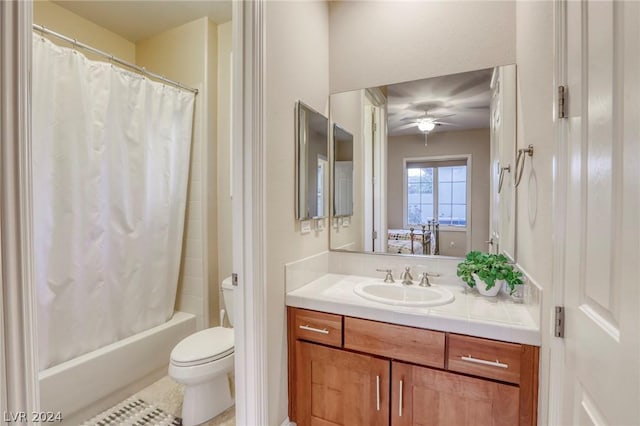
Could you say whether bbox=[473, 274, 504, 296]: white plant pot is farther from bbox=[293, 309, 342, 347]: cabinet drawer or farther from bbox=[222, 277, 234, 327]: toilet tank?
bbox=[222, 277, 234, 327]: toilet tank

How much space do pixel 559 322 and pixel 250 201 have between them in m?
1.21

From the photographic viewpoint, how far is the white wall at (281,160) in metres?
1.53

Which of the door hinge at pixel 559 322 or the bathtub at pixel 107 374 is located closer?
the door hinge at pixel 559 322

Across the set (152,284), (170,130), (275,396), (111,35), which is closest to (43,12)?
(111,35)

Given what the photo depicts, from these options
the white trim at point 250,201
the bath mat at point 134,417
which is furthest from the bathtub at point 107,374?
the white trim at point 250,201

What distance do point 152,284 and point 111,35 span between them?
206cm

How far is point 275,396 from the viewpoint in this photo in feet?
5.18

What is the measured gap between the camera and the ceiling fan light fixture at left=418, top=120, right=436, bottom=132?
191cm

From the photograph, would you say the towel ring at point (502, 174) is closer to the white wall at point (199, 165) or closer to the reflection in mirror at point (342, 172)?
the reflection in mirror at point (342, 172)

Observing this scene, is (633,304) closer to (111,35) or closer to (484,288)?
(484,288)

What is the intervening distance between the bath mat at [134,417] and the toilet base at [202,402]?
4.1 inches

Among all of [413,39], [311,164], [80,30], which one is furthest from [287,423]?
[80,30]

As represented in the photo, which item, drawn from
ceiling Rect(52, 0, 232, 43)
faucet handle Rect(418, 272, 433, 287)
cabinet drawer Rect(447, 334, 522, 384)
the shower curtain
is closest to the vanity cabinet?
cabinet drawer Rect(447, 334, 522, 384)

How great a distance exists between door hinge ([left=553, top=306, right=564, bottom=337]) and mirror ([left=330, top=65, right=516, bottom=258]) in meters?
0.73
